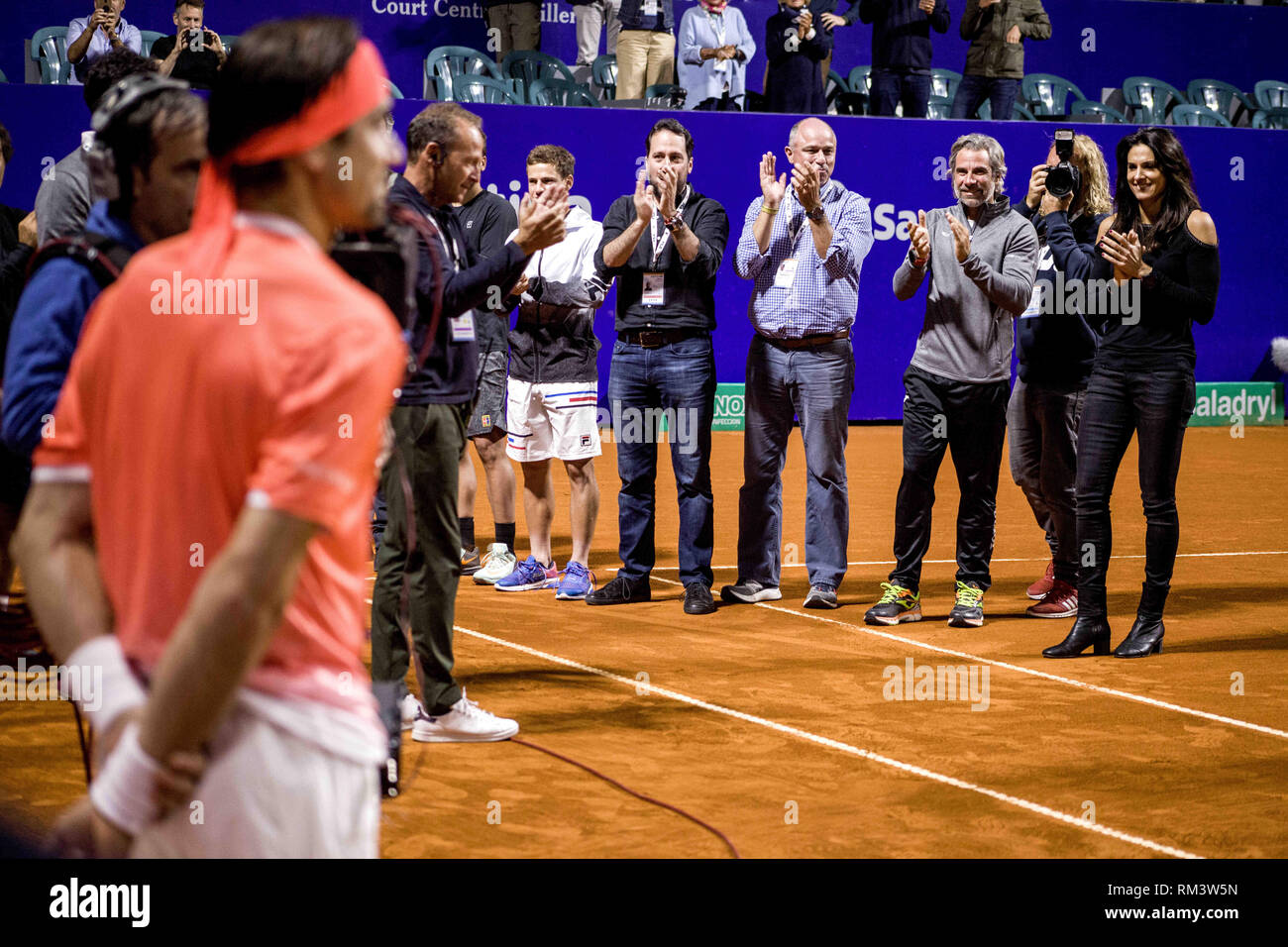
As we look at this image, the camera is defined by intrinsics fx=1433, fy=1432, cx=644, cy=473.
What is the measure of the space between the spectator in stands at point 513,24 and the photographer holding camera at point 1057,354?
10085 millimetres

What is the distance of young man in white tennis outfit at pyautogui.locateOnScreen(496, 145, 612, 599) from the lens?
335 inches

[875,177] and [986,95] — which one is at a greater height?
[986,95]

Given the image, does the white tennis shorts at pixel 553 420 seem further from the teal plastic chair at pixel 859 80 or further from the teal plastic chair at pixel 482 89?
the teal plastic chair at pixel 859 80

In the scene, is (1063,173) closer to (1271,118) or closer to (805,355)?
(805,355)

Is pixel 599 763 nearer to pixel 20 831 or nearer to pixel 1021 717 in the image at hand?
pixel 1021 717

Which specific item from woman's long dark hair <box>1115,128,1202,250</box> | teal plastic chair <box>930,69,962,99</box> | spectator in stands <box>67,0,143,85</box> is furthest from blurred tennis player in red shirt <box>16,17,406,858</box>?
teal plastic chair <box>930,69,962,99</box>

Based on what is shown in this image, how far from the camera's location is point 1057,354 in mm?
7797

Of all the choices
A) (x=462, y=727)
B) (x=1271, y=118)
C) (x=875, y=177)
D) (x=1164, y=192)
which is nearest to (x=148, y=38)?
(x=875, y=177)

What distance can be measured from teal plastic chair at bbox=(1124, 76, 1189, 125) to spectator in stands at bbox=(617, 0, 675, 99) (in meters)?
6.91

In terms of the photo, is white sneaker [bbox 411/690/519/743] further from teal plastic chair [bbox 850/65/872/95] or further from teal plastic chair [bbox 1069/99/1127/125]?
teal plastic chair [bbox 1069/99/1127/125]

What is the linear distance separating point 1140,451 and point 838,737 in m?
2.09

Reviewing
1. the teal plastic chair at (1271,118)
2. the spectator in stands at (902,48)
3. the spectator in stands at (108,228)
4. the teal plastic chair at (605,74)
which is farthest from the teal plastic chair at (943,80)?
the spectator in stands at (108,228)

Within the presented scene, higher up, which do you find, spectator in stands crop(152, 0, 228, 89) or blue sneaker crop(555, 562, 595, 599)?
spectator in stands crop(152, 0, 228, 89)

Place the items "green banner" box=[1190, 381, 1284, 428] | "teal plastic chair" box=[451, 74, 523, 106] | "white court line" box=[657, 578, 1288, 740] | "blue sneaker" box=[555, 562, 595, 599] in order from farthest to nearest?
1. "green banner" box=[1190, 381, 1284, 428]
2. "teal plastic chair" box=[451, 74, 523, 106]
3. "blue sneaker" box=[555, 562, 595, 599]
4. "white court line" box=[657, 578, 1288, 740]
